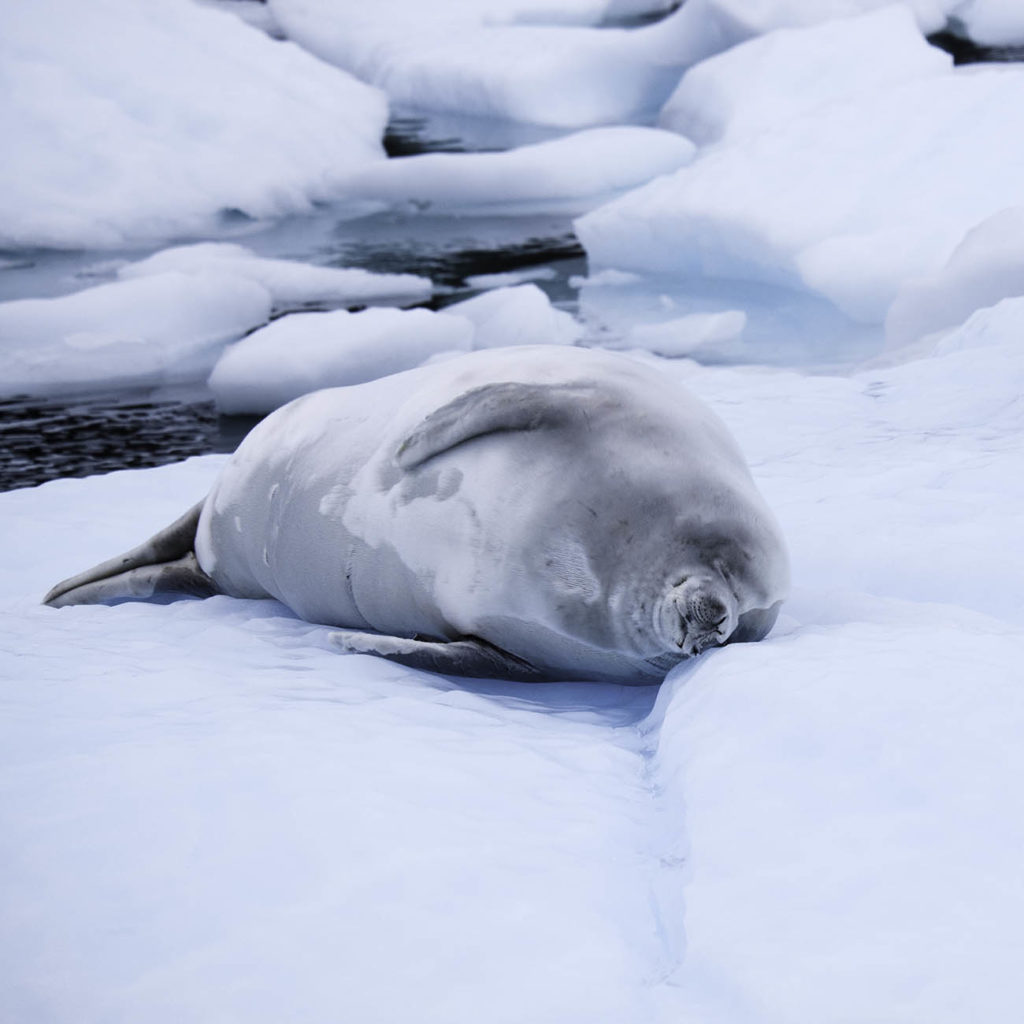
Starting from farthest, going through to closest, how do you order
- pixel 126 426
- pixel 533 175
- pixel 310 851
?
pixel 533 175
pixel 126 426
pixel 310 851

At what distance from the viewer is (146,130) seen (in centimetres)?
1077

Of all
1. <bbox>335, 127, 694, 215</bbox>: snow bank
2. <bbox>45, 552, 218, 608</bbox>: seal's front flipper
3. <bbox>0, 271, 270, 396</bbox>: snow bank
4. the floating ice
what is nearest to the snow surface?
<bbox>45, 552, 218, 608</bbox>: seal's front flipper

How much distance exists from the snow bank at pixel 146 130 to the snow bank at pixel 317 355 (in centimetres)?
360

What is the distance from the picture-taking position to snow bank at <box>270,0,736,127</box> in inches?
550

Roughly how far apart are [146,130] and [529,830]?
34.1 ft

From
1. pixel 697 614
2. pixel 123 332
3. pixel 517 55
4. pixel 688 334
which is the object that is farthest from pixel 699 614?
pixel 517 55

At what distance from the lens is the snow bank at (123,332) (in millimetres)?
7480

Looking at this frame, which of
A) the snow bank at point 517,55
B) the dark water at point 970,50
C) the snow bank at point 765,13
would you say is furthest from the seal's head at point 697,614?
the dark water at point 970,50

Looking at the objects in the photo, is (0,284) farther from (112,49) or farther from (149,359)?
(112,49)

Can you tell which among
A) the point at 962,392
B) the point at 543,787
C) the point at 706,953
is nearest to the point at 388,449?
the point at 543,787

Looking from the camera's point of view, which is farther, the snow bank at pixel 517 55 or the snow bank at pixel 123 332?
the snow bank at pixel 517 55

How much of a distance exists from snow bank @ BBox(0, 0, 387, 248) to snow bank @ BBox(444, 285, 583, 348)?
12.1ft

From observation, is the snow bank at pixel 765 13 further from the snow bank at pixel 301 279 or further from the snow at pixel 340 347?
the snow at pixel 340 347

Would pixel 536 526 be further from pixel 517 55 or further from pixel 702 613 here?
pixel 517 55
